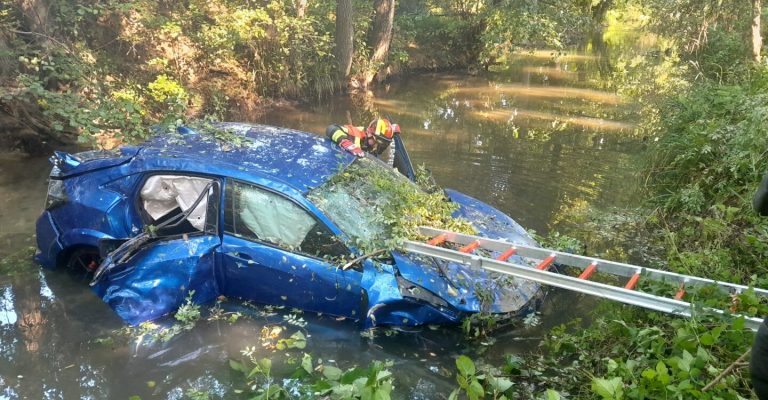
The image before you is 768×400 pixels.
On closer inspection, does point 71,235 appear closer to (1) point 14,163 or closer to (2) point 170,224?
A: (2) point 170,224

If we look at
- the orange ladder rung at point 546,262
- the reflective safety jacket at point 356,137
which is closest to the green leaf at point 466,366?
the orange ladder rung at point 546,262

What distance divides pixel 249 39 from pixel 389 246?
32.3ft

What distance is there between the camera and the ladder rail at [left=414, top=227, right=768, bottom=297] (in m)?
3.53

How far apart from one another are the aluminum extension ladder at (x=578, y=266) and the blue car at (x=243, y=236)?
241 millimetres

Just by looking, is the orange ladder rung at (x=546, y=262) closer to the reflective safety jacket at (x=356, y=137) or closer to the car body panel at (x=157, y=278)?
the reflective safety jacket at (x=356, y=137)

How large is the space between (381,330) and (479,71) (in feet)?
58.4

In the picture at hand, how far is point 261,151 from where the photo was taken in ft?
16.1

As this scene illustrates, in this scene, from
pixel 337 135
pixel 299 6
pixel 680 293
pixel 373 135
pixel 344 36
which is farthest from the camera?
pixel 344 36

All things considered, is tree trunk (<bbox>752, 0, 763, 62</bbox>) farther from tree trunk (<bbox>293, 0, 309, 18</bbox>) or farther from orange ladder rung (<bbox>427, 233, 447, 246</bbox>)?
tree trunk (<bbox>293, 0, 309, 18</bbox>)

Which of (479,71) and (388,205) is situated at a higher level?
(479,71)

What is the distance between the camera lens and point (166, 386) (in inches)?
156

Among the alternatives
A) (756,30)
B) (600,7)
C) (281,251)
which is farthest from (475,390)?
(600,7)

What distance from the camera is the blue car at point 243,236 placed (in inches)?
165

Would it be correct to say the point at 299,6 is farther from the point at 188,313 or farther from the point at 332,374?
the point at 332,374
